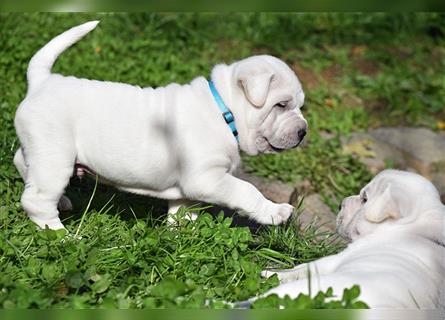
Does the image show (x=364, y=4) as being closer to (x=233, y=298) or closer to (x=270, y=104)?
(x=270, y=104)

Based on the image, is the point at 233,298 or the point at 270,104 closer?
the point at 233,298

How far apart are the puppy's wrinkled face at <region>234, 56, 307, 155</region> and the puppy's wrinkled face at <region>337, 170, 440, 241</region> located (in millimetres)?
636

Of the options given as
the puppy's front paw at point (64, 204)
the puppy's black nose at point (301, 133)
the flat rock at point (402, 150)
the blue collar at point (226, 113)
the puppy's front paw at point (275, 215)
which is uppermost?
the blue collar at point (226, 113)

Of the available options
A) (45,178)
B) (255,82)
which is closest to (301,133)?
(255,82)

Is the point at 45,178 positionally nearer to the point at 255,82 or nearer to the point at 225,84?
the point at 225,84

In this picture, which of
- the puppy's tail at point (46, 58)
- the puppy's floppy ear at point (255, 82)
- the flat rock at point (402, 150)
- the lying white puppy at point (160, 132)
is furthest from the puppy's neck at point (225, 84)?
the flat rock at point (402, 150)

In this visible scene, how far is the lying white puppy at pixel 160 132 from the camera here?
15.7ft

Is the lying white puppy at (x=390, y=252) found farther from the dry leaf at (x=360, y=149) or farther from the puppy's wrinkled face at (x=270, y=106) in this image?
the dry leaf at (x=360, y=149)

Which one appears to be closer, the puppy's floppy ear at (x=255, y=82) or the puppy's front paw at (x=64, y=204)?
the puppy's floppy ear at (x=255, y=82)

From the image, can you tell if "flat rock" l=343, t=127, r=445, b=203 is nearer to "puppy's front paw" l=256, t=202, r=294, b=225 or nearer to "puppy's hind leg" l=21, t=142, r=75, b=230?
"puppy's front paw" l=256, t=202, r=294, b=225

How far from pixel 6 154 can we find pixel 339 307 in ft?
10.1

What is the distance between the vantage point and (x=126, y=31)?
28.5 feet

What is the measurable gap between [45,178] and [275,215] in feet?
4.56

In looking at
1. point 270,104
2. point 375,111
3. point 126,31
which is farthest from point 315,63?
point 270,104
